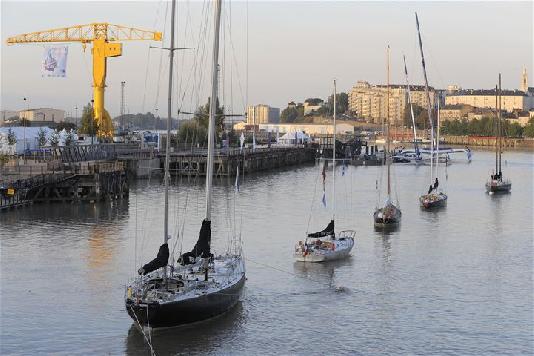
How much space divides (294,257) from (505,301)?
9.08 m

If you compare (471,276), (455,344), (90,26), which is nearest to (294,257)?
(471,276)

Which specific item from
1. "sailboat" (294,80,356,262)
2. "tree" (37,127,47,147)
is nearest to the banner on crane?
"tree" (37,127,47,147)

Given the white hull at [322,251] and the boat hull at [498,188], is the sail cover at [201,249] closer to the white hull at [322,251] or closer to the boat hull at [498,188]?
the white hull at [322,251]

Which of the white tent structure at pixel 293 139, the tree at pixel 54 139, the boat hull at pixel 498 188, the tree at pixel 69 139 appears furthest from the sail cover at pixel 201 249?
the white tent structure at pixel 293 139

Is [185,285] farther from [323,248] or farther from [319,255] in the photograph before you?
[323,248]

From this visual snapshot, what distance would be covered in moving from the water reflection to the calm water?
0.04m

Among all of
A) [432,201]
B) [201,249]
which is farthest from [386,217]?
[201,249]

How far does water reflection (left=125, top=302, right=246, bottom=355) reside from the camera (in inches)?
1002

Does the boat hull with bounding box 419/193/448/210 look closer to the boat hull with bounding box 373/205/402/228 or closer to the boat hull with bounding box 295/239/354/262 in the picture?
the boat hull with bounding box 373/205/402/228

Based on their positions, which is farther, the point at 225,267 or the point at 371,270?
the point at 371,270

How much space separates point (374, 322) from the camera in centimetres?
2867

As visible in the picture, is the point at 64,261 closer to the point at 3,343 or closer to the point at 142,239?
the point at 142,239

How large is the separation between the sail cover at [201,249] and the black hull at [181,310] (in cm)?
128

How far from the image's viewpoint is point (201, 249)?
1119 inches
